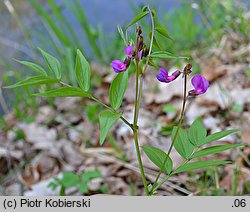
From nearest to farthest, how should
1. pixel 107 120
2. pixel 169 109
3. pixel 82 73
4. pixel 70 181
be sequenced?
pixel 107 120 → pixel 82 73 → pixel 70 181 → pixel 169 109

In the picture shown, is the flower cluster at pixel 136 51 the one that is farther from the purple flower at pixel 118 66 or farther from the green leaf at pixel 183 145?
the green leaf at pixel 183 145

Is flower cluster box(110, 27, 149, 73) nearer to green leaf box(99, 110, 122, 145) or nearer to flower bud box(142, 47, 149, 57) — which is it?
flower bud box(142, 47, 149, 57)

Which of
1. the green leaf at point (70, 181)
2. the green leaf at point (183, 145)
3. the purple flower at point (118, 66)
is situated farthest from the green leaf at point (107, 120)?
the green leaf at point (70, 181)

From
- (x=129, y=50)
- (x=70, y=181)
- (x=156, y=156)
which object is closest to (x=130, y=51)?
(x=129, y=50)

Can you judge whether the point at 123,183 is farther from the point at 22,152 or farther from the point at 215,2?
the point at 215,2

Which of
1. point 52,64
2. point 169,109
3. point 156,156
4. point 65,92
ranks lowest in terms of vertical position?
point 156,156

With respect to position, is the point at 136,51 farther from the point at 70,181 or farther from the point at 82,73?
the point at 70,181
